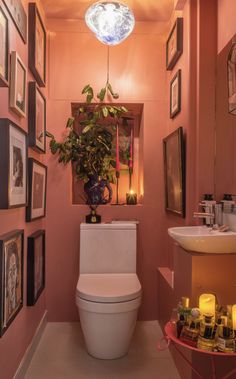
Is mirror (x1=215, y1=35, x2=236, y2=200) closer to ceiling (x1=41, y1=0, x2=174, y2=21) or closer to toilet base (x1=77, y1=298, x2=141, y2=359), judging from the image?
ceiling (x1=41, y1=0, x2=174, y2=21)

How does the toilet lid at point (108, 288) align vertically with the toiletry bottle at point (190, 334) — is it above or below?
below

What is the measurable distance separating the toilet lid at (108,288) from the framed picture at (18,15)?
1.61 m

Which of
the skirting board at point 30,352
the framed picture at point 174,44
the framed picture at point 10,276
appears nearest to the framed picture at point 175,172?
the framed picture at point 174,44

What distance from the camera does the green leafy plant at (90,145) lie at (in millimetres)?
2455

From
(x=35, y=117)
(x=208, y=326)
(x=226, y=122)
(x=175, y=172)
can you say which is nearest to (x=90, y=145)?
(x=35, y=117)

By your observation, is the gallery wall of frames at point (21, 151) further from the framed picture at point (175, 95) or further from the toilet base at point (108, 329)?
the framed picture at point (175, 95)

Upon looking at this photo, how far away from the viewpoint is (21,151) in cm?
169

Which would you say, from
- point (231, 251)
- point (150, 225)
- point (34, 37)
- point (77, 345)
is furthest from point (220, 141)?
point (77, 345)

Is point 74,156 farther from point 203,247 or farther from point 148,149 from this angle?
point 203,247

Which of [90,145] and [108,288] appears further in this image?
[90,145]

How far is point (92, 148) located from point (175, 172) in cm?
70

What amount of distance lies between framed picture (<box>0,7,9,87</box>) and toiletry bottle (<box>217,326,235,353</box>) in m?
1.44

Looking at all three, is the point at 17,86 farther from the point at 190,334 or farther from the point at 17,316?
the point at 190,334

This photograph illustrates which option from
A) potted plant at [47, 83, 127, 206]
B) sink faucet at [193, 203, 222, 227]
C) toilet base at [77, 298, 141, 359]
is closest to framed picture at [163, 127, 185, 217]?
sink faucet at [193, 203, 222, 227]
